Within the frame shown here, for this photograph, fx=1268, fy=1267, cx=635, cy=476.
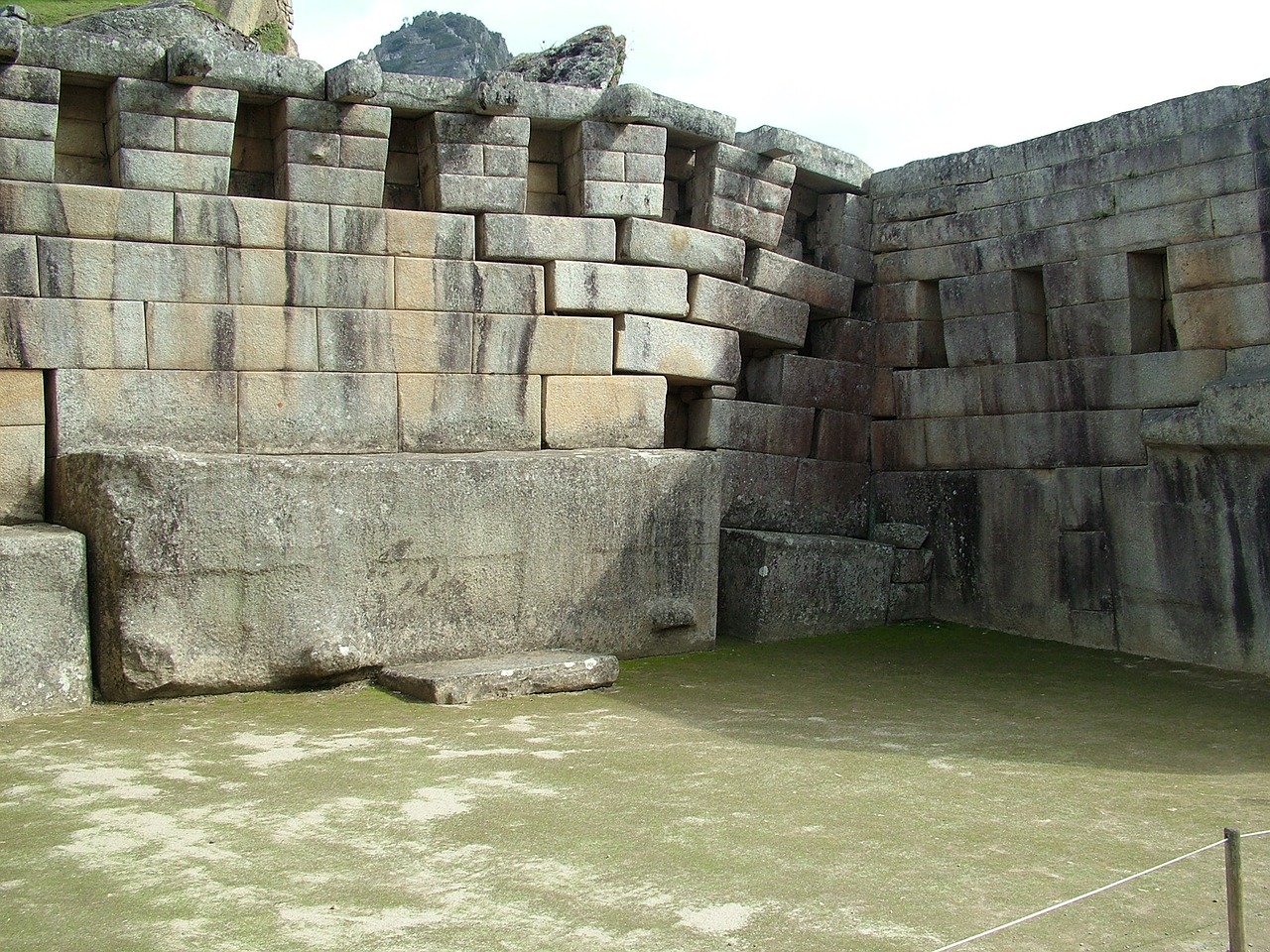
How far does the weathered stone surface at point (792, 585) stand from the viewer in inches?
345

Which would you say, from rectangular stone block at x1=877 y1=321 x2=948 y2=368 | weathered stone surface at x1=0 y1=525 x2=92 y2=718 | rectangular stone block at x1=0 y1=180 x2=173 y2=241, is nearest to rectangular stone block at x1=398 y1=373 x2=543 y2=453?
rectangular stone block at x1=0 y1=180 x2=173 y2=241

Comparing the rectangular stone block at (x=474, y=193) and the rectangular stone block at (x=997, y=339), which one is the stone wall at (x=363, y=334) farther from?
the rectangular stone block at (x=997, y=339)

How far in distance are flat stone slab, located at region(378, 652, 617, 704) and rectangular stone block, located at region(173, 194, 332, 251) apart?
2588mm

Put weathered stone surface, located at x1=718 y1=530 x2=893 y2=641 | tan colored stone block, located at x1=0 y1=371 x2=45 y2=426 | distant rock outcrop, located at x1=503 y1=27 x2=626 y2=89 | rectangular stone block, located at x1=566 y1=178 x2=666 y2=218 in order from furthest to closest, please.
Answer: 1. distant rock outcrop, located at x1=503 y1=27 x2=626 y2=89
2. weathered stone surface, located at x1=718 y1=530 x2=893 y2=641
3. rectangular stone block, located at x1=566 y1=178 x2=666 y2=218
4. tan colored stone block, located at x1=0 y1=371 x2=45 y2=426

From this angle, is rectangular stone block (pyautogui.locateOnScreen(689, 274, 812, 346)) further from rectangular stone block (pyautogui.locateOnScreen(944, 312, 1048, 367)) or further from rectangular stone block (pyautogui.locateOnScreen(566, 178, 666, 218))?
rectangular stone block (pyautogui.locateOnScreen(944, 312, 1048, 367))

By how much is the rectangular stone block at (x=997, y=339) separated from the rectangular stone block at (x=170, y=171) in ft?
18.0

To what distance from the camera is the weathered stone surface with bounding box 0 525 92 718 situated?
19.8 ft

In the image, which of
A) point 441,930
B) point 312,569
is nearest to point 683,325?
point 312,569

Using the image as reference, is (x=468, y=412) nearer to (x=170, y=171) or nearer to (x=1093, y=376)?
(x=170, y=171)

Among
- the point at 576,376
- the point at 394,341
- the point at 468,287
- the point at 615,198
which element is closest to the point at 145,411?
the point at 394,341

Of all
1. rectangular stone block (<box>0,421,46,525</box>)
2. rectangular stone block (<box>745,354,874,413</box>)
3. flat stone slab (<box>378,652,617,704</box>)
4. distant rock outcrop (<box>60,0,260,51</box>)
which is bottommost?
flat stone slab (<box>378,652,617,704</box>)

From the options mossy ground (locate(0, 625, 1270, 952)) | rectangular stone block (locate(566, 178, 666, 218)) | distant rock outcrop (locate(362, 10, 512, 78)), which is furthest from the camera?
distant rock outcrop (locate(362, 10, 512, 78))

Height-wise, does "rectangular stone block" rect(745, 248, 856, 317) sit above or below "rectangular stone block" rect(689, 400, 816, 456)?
above

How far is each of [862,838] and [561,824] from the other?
3.50 ft
